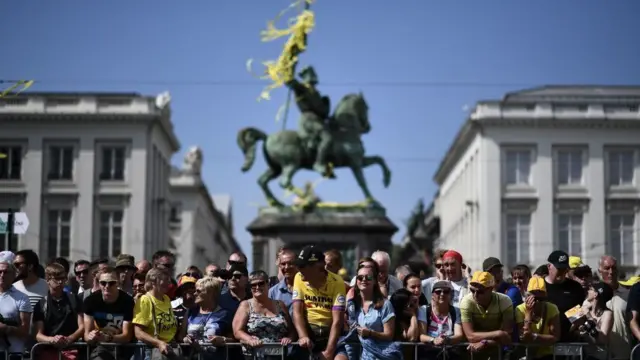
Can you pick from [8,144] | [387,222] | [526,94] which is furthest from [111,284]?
[526,94]

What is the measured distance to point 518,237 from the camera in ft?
245

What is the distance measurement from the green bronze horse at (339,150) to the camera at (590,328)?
1173 inches

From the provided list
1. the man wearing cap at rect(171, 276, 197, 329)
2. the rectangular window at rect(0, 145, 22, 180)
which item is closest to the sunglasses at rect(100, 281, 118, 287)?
the man wearing cap at rect(171, 276, 197, 329)

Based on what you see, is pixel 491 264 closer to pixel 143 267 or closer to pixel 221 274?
pixel 221 274

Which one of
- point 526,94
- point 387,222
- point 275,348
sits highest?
point 526,94

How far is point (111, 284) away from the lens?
15180mm

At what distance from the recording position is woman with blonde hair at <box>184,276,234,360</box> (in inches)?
599

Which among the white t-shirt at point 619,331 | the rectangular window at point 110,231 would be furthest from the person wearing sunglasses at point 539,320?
the rectangular window at point 110,231

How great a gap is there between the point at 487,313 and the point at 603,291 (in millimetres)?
1793

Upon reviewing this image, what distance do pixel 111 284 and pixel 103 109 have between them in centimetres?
6359

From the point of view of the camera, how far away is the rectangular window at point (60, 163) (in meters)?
75.7

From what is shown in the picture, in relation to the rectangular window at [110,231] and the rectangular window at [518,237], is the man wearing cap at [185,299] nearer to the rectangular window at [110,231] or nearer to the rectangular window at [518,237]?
the rectangular window at [518,237]

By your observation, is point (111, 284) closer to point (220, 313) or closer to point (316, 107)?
point (220, 313)

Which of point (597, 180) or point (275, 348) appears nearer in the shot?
point (275, 348)
